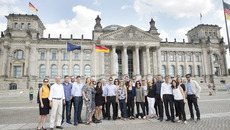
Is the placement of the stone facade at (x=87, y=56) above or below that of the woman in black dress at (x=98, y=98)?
above

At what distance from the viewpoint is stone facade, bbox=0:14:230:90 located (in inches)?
1602

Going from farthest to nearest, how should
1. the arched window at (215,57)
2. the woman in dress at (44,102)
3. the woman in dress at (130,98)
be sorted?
the arched window at (215,57) < the woman in dress at (130,98) < the woman in dress at (44,102)

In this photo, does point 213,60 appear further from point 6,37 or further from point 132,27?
point 6,37

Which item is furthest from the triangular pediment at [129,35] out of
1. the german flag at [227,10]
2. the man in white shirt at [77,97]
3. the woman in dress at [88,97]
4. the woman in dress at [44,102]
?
the woman in dress at [44,102]

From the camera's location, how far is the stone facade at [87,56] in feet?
133

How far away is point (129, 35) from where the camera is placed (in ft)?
140

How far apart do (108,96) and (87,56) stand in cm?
3789

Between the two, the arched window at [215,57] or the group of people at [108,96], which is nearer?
the group of people at [108,96]

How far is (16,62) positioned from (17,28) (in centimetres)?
1091

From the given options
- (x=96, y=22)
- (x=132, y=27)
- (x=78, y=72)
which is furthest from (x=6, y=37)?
(x=132, y=27)

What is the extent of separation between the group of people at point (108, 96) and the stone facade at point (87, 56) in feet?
100

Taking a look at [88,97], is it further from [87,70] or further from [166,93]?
[87,70]

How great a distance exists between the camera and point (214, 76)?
48.5m

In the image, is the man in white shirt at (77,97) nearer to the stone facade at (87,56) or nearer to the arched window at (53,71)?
the stone facade at (87,56)
